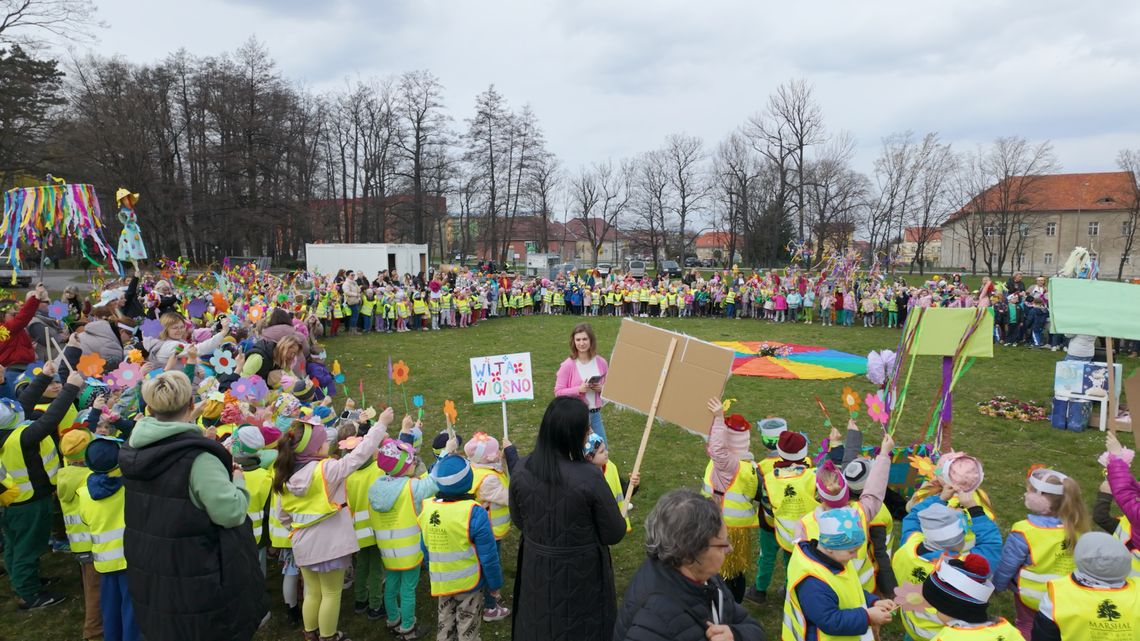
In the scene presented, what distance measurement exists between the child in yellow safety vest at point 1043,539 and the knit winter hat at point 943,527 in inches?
19.3

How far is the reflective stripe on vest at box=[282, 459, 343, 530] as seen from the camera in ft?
13.2

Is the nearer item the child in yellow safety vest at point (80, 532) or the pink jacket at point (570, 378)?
the child in yellow safety vest at point (80, 532)

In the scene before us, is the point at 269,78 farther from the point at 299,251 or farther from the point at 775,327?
the point at 775,327

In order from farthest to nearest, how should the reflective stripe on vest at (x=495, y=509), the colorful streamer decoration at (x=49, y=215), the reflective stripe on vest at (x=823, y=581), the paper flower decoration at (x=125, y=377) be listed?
1. the colorful streamer decoration at (x=49, y=215)
2. the paper flower decoration at (x=125, y=377)
3. the reflective stripe on vest at (x=495, y=509)
4. the reflective stripe on vest at (x=823, y=581)

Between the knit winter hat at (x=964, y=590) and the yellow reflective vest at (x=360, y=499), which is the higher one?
the knit winter hat at (x=964, y=590)

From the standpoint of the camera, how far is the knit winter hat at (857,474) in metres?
3.93

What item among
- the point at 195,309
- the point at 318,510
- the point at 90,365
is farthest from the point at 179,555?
the point at 195,309

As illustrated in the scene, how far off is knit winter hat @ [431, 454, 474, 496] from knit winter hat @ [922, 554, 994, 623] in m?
2.52

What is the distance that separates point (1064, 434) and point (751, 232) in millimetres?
44550

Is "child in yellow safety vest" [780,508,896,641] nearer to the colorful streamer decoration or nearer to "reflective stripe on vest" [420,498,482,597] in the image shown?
"reflective stripe on vest" [420,498,482,597]

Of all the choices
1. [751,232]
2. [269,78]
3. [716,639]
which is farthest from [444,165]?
[716,639]

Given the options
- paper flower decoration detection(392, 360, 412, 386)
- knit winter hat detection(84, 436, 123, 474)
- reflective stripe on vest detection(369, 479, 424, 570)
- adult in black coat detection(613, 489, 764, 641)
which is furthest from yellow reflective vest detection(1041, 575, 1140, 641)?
knit winter hat detection(84, 436, 123, 474)

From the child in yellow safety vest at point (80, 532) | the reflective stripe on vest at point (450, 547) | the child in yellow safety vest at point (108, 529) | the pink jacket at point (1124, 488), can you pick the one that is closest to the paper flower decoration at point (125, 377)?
the child in yellow safety vest at point (80, 532)

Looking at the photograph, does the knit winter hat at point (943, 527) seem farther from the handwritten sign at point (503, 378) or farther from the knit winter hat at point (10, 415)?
the knit winter hat at point (10, 415)
